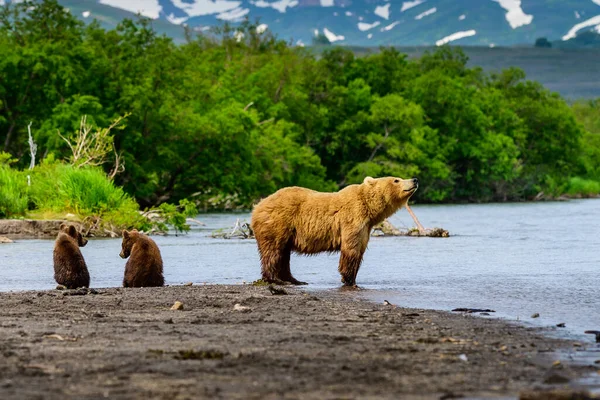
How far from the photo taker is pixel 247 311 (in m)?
11.9

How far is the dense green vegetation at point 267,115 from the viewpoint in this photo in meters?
49.8

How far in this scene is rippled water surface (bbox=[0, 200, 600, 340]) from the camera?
46.1ft

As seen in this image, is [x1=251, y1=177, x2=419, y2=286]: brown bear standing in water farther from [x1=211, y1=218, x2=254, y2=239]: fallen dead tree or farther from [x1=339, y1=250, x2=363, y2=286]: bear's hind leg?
[x1=211, y1=218, x2=254, y2=239]: fallen dead tree

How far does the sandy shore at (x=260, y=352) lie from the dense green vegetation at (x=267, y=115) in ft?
58.5

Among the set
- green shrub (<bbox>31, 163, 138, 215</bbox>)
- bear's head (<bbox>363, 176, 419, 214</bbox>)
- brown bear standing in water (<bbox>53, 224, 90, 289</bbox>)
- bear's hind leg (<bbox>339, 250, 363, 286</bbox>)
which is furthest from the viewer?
green shrub (<bbox>31, 163, 138, 215</bbox>)

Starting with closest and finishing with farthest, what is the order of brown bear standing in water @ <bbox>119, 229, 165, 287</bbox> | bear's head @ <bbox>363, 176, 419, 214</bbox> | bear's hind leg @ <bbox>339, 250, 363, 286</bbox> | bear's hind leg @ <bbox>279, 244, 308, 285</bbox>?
brown bear standing in water @ <bbox>119, 229, 165, 287</bbox> → bear's hind leg @ <bbox>339, 250, 363, 286</bbox> → bear's head @ <bbox>363, 176, 419, 214</bbox> → bear's hind leg @ <bbox>279, 244, 308, 285</bbox>

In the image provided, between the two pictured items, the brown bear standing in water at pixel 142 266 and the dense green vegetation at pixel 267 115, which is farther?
the dense green vegetation at pixel 267 115

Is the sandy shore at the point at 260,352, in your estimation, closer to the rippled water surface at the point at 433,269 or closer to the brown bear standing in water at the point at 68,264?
the rippled water surface at the point at 433,269

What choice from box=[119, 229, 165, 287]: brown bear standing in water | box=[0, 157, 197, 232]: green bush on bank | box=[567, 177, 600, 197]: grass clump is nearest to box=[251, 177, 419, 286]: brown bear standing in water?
box=[119, 229, 165, 287]: brown bear standing in water

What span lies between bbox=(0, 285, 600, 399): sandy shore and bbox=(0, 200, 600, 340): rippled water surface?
167 cm

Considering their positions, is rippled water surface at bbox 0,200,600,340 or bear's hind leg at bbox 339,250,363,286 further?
bear's hind leg at bbox 339,250,363,286

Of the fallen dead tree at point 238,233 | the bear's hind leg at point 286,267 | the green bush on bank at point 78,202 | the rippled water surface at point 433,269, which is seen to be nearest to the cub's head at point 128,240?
the rippled water surface at point 433,269

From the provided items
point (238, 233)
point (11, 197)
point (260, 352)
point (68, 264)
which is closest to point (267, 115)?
point (238, 233)

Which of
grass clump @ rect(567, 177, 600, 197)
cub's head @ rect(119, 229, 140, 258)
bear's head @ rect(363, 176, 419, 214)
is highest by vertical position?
bear's head @ rect(363, 176, 419, 214)
